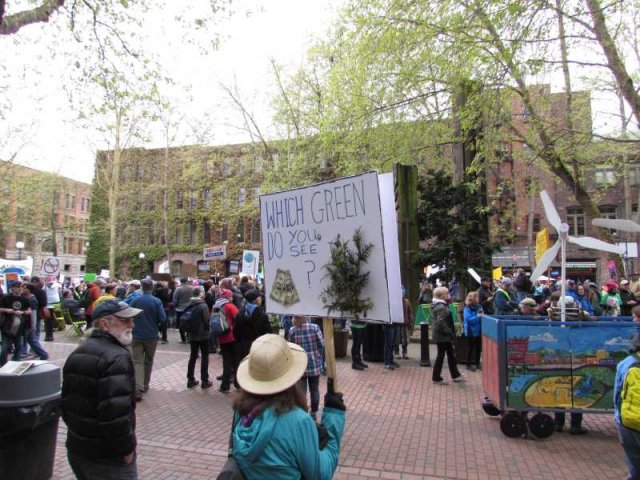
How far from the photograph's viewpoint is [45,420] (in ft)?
13.2

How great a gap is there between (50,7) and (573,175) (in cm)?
1449

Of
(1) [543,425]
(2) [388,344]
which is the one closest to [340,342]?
(2) [388,344]

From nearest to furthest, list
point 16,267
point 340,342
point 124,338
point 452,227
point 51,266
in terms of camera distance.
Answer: point 124,338
point 340,342
point 452,227
point 51,266
point 16,267

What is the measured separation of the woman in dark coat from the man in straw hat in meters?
6.21

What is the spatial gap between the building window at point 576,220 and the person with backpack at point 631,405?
112 feet

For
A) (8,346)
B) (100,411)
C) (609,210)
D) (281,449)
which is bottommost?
(8,346)

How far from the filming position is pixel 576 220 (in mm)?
33969

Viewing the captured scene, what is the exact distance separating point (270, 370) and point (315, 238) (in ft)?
5.19

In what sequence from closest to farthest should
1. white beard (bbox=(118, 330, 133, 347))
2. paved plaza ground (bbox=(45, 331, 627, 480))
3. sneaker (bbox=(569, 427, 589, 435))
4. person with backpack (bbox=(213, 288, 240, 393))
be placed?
white beard (bbox=(118, 330, 133, 347)) → paved plaza ground (bbox=(45, 331, 627, 480)) → sneaker (bbox=(569, 427, 589, 435)) → person with backpack (bbox=(213, 288, 240, 393))

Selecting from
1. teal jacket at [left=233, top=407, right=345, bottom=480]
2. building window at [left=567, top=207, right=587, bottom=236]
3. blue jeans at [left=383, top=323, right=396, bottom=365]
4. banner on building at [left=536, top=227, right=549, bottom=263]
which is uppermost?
building window at [left=567, top=207, right=587, bottom=236]

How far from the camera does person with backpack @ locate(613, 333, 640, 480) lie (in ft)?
11.2

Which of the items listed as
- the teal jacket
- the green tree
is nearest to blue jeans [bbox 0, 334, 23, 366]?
the green tree

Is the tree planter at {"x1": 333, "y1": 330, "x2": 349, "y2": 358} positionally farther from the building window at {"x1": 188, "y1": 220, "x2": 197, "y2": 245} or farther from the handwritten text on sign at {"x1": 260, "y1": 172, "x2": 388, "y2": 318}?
the building window at {"x1": 188, "y1": 220, "x2": 197, "y2": 245}

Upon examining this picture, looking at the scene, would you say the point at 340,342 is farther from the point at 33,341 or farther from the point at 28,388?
the point at 28,388
